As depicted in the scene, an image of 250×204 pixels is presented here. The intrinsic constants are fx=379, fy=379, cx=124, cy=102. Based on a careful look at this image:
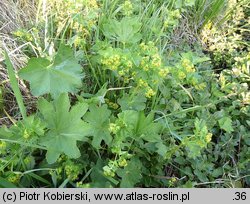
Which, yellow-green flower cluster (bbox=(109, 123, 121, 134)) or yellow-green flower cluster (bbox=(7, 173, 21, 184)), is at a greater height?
yellow-green flower cluster (bbox=(109, 123, 121, 134))

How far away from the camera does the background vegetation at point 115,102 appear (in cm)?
117

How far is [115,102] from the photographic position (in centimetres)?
148

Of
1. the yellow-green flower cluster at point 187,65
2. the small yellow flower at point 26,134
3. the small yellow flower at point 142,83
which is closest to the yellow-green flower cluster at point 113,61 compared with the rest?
the small yellow flower at point 142,83

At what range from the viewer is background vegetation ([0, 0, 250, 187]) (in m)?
1.17

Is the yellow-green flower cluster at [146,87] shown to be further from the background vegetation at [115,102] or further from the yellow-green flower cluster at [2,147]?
the yellow-green flower cluster at [2,147]

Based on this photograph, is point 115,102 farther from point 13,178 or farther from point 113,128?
point 13,178

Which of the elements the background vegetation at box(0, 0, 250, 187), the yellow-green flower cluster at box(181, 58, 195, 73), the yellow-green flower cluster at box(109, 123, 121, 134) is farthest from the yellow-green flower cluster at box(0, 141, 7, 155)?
the yellow-green flower cluster at box(181, 58, 195, 73)

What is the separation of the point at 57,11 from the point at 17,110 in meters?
0.52

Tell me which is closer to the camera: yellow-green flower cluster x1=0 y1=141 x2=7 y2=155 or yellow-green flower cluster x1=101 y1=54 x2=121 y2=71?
yellow-green flower cluster x1=0 y1=141 x2=7 y2=155
